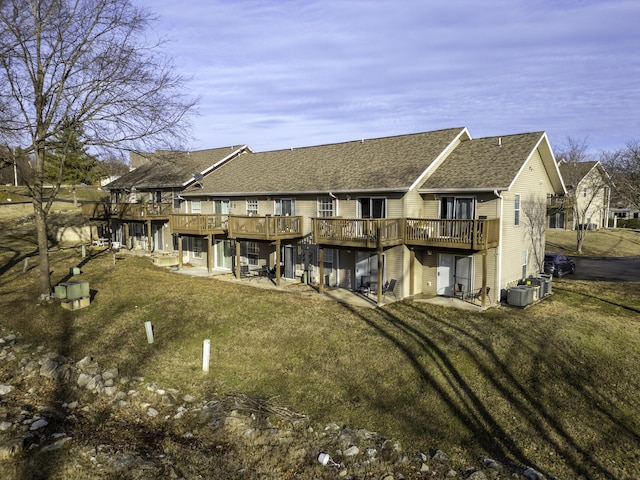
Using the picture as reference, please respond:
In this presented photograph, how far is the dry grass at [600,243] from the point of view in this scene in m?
35.5

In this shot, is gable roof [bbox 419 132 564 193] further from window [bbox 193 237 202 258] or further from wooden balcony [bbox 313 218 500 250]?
window [bbox 193 237 202 258]

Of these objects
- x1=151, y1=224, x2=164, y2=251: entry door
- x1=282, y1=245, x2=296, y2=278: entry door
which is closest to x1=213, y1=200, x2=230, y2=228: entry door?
x1=282, y1=245, x2=296, y2=278: entry door

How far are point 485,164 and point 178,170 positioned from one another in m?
21.9

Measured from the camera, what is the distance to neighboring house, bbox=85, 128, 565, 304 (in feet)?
58.7

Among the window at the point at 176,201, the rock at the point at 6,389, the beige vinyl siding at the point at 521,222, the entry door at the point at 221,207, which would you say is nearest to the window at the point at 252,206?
the entry door at the point at 221,207

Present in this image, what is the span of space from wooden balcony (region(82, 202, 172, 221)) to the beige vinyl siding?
2193 cm

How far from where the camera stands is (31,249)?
2981 cm

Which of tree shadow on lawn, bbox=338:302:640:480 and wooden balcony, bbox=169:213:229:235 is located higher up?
wooden balcony, bbox=169:213:229:235

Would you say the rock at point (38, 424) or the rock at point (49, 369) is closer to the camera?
the rock at point (38, 424)

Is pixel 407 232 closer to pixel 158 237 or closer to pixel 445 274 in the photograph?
pixel 445 274

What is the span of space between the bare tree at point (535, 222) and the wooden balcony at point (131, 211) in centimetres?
2271

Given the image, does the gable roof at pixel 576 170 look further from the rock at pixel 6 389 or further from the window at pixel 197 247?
the rock at pixel 6 389

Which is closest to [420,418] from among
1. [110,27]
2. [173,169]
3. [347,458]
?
[347,458]

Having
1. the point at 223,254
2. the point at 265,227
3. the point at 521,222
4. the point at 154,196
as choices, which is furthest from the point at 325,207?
the point at 154,196
